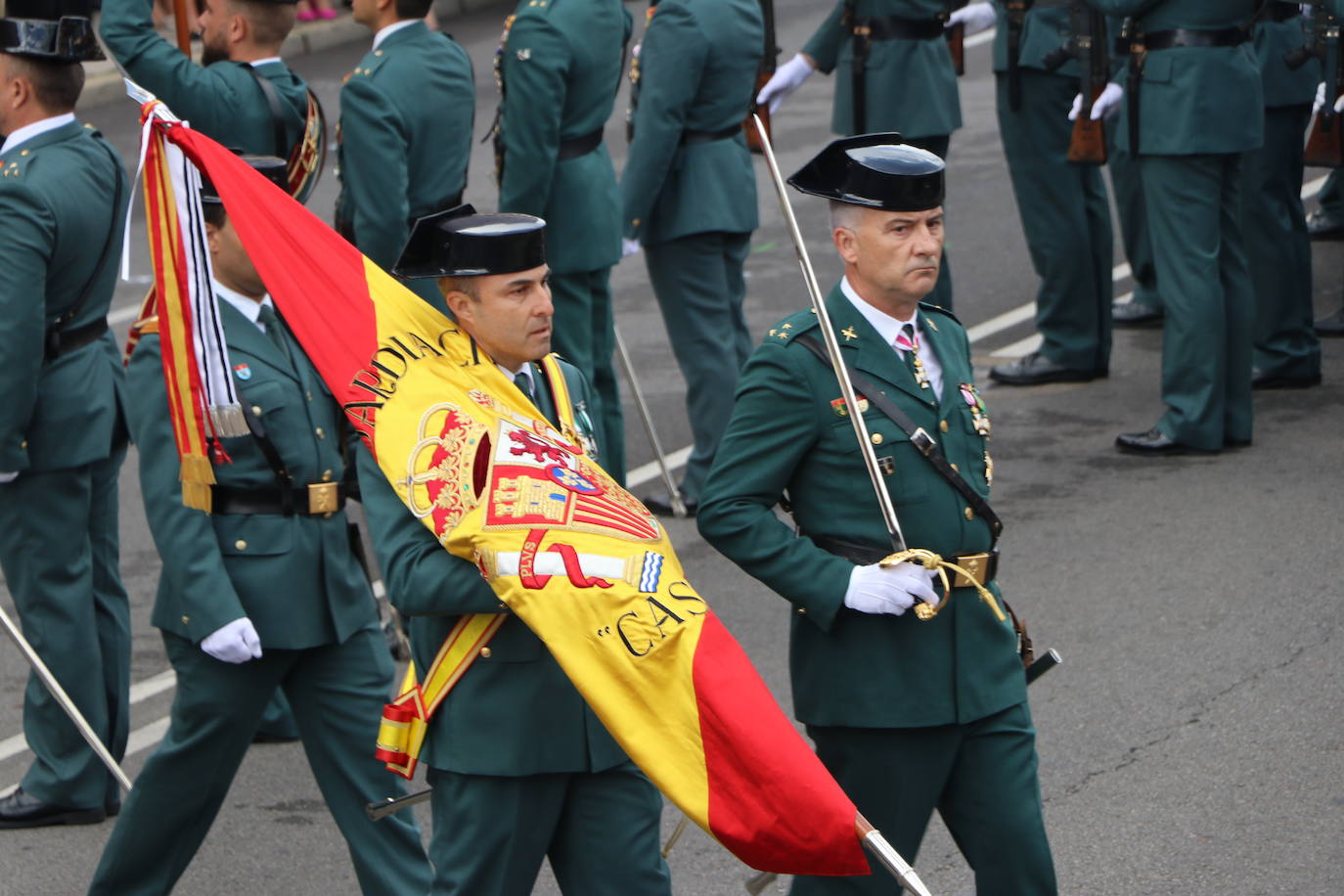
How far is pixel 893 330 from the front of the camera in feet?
14.5

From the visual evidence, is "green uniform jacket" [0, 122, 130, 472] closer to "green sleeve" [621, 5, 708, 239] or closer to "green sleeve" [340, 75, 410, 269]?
"green sleeve" [340, 75, 410, 269]

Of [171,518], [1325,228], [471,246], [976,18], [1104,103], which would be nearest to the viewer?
[471,246]

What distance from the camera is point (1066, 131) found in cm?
962

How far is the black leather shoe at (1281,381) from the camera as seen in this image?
9.30 m

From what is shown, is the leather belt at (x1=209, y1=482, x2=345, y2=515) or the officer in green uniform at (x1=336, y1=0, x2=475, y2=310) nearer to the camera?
the leather belt at (x1=209, y1=482, x2=345, y2=515)

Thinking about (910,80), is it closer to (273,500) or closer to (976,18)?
(976,18)

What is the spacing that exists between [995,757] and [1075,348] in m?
5.44

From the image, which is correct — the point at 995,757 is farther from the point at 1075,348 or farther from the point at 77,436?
the point at 1075,348

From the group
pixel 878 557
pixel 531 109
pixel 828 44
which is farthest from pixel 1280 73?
pixel 878 557

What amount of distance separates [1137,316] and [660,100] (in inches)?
131

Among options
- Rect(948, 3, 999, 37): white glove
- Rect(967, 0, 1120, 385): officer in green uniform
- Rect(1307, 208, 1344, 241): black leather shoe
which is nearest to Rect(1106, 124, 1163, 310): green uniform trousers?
Rect(967, 0, 1120, 385): officer in green uniform

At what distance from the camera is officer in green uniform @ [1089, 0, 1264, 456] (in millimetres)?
8188

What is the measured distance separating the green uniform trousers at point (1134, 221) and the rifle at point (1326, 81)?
157 centimetres

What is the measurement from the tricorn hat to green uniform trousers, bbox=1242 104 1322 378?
507 cm
